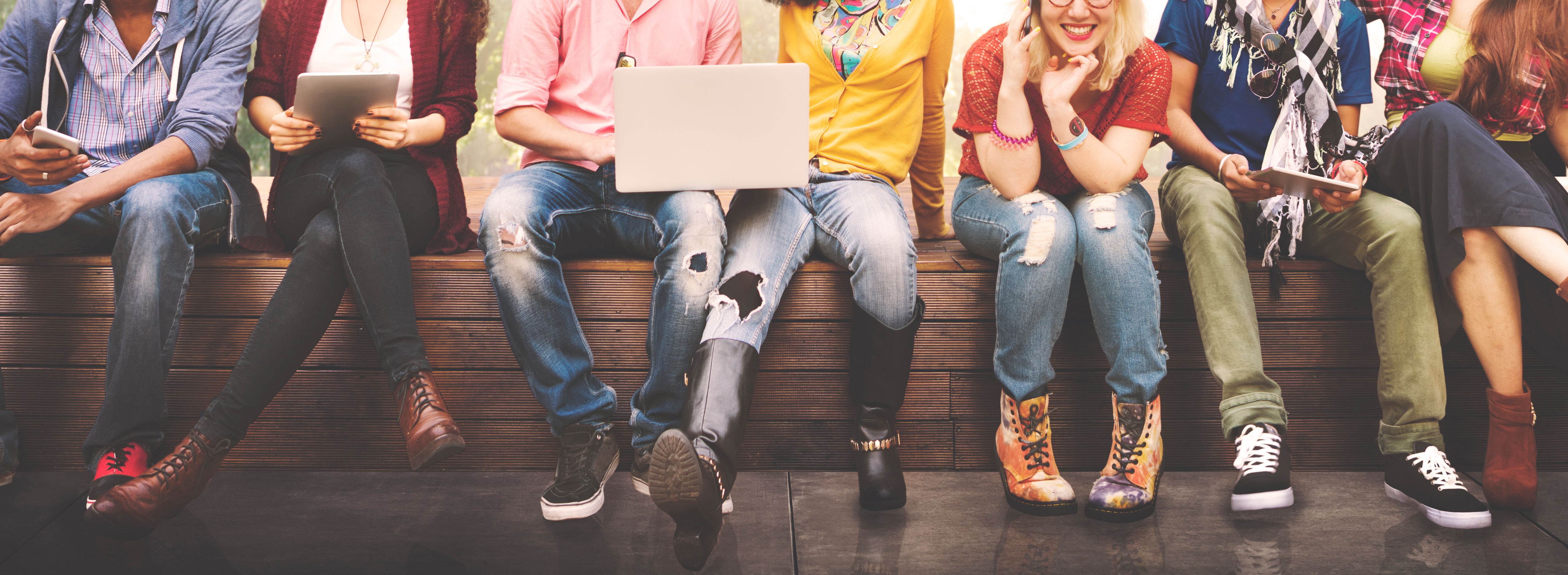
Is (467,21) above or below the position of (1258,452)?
above

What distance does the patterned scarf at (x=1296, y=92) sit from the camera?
177 centimetres

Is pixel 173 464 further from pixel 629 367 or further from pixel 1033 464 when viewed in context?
pixel 1033 464

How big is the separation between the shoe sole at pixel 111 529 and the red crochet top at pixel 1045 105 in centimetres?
142

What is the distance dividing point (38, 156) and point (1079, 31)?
168 centimetres

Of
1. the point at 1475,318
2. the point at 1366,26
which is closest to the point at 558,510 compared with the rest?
the point at 1475,318

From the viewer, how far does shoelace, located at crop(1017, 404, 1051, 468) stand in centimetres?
160

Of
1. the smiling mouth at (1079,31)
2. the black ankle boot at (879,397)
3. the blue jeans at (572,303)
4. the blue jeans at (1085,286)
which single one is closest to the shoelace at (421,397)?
the blue jeans at (572,303)

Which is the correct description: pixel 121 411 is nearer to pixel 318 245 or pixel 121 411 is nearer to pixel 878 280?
pixel 318 245

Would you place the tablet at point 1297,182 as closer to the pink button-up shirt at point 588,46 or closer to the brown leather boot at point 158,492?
the pink button-up shirt at point 588,46

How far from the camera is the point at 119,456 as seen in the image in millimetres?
1501

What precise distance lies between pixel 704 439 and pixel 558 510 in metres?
0.36

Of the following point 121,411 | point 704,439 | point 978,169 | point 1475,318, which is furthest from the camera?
point 978,169

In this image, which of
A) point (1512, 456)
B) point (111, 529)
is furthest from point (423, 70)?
point (1512, 456)

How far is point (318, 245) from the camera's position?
5.16 ft
